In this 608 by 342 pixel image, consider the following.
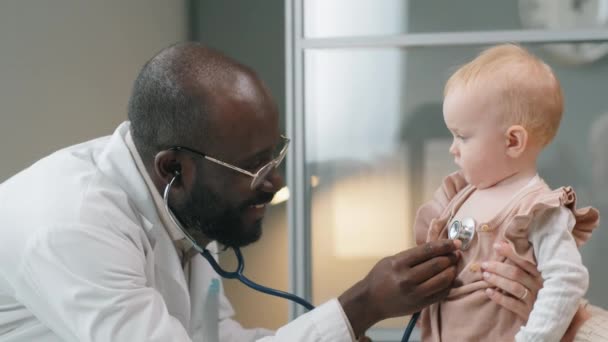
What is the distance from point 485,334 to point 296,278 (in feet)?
3.92

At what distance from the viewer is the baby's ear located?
1349mm

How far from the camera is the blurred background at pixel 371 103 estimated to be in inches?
93.0

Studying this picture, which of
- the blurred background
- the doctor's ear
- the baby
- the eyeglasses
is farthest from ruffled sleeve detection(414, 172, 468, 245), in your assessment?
the blurred background

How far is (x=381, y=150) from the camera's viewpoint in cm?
251

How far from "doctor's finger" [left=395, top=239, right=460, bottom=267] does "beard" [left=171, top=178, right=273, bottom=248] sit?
304 millimetres

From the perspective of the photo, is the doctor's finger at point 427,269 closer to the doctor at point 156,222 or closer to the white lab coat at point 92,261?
the doctor at point 156,222

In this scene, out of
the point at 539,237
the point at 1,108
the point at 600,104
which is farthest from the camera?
the point at 600,104

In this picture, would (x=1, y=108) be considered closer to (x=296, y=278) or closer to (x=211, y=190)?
(x=211, y=190)

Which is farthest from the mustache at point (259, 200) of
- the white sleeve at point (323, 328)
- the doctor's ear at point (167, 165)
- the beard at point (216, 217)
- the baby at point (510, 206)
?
the baby at point (510, 206)

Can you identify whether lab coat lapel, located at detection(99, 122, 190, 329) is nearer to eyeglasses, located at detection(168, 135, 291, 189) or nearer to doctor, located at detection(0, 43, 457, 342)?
doctor, located at detection(0, 43, 457, 342)

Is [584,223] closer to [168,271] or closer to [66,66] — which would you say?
[168,271]

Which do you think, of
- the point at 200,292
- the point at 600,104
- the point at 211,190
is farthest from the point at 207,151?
the point at 600,104

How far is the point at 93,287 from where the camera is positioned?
52.1 inches

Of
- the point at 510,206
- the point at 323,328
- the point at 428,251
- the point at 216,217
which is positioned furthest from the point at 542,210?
the point at 216,217
